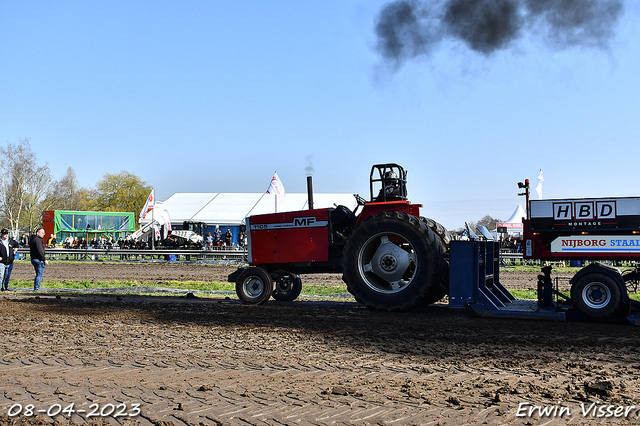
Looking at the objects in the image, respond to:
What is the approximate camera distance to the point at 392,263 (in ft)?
30.0

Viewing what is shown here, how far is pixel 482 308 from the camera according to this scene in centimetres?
847

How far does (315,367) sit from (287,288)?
18.3 feet

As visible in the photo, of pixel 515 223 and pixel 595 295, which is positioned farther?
pixel 515 223

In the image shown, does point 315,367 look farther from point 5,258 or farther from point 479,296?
point 5,258

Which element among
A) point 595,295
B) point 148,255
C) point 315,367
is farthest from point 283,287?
point 148,255

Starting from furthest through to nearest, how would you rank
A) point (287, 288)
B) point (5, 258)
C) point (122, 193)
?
point (122, 193), point (5, 258), point (287, 288)

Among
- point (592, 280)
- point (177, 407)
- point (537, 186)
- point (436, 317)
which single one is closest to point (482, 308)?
point (436, 317)

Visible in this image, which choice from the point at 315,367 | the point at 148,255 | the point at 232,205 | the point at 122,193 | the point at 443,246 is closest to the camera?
the point at 315,367

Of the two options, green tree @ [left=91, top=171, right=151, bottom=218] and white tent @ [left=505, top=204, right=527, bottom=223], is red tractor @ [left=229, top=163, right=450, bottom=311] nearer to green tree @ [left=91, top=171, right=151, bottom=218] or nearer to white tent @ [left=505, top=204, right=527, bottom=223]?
white tent @ [left=505, top=204, right=527, bottom=223]

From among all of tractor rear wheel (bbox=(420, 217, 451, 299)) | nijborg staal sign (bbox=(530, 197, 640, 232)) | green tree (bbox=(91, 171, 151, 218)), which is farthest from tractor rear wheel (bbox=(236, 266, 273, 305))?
green tree (bbox=(91, 171, 151, 218))

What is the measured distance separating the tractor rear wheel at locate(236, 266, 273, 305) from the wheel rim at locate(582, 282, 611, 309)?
514 centimetres

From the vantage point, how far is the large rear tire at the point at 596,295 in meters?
7.76

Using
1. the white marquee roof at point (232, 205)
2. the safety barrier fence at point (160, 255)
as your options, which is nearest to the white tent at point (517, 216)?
the white marquee roof at point (232, 205)

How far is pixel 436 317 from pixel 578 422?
15.2 feet
